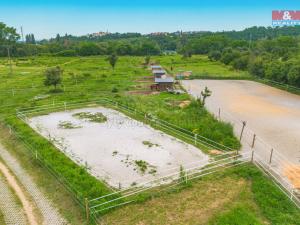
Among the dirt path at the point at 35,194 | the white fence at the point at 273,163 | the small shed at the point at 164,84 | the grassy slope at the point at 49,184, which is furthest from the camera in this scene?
the small shed at the point at 164,84

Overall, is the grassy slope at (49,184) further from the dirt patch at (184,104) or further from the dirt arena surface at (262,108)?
the dirt patch at (184,104)

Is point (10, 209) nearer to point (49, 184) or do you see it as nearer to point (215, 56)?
point (49, 184)

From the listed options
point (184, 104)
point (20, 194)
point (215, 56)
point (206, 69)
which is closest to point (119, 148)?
point (20, 194)

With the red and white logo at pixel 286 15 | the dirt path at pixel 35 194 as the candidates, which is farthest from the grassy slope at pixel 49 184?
the red and white logo at pixel 286 15

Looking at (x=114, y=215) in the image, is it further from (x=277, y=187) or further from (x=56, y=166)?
(x=277, y=187)

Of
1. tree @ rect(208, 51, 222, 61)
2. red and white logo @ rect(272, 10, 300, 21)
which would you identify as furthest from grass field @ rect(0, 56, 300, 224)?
tree @ rect(208, 51, 222, 61)

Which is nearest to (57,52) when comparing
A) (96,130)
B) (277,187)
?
(96,130)

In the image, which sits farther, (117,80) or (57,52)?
(57,52)
